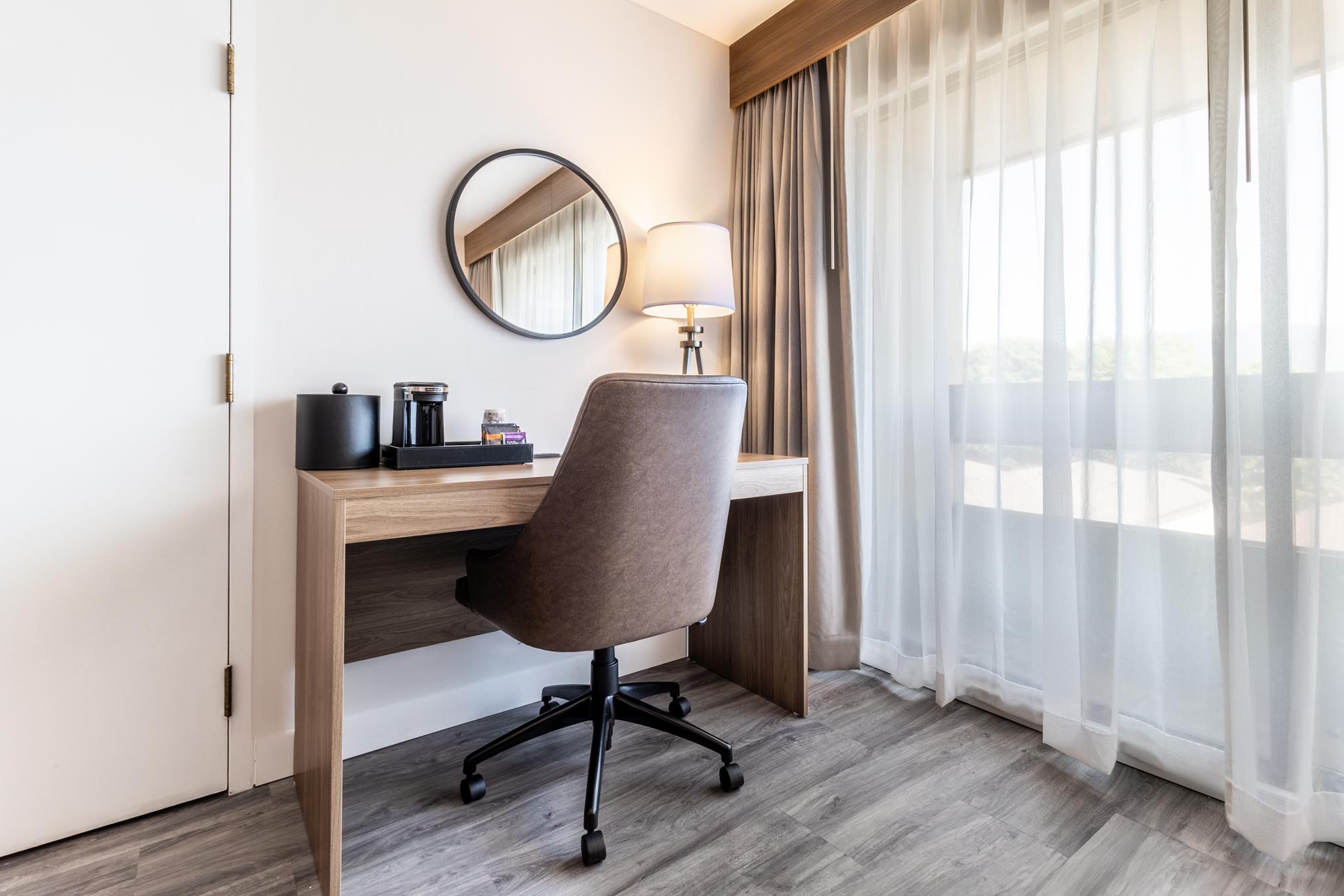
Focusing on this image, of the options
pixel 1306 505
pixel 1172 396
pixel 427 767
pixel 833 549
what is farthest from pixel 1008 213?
pixel 427 767

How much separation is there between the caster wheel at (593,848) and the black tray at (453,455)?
0.85 metres

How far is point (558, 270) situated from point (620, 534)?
1092mm

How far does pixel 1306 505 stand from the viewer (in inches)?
48.6

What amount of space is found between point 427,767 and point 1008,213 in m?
2.11

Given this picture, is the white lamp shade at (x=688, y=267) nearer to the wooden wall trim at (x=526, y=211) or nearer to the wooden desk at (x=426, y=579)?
the wooden wall trim at (x=526, y=211)

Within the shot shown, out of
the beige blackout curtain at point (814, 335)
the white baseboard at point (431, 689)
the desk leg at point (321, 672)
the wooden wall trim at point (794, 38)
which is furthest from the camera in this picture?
the beige blackout curtain at point (814, 335)

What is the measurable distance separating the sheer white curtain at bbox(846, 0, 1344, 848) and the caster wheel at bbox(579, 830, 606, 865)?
1.12 meters

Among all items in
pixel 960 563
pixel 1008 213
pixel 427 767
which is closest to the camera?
pixel 427 767

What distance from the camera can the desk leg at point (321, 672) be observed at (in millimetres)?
1096

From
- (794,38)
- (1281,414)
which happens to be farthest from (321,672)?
(794,38)

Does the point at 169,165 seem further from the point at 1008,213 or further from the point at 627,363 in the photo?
the point at 1008,213

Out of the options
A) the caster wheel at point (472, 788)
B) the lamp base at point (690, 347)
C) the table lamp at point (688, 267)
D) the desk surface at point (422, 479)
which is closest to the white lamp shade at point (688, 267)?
the table lamp at point (688, 267)

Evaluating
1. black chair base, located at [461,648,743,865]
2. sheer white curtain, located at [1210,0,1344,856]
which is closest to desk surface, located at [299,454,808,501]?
black chair base, located at [461,648,743,865]

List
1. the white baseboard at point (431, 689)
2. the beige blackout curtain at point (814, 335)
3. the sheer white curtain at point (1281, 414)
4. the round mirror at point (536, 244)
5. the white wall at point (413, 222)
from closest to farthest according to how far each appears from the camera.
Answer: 1. the sheer white curtain at point (1281, 414)
2. the white wall at point (413, 222)
3. the white baseboard at point (431, 689)
4. the round mirror at point (536, 244)
5. the beige blackout curtain at point (814, 335)
